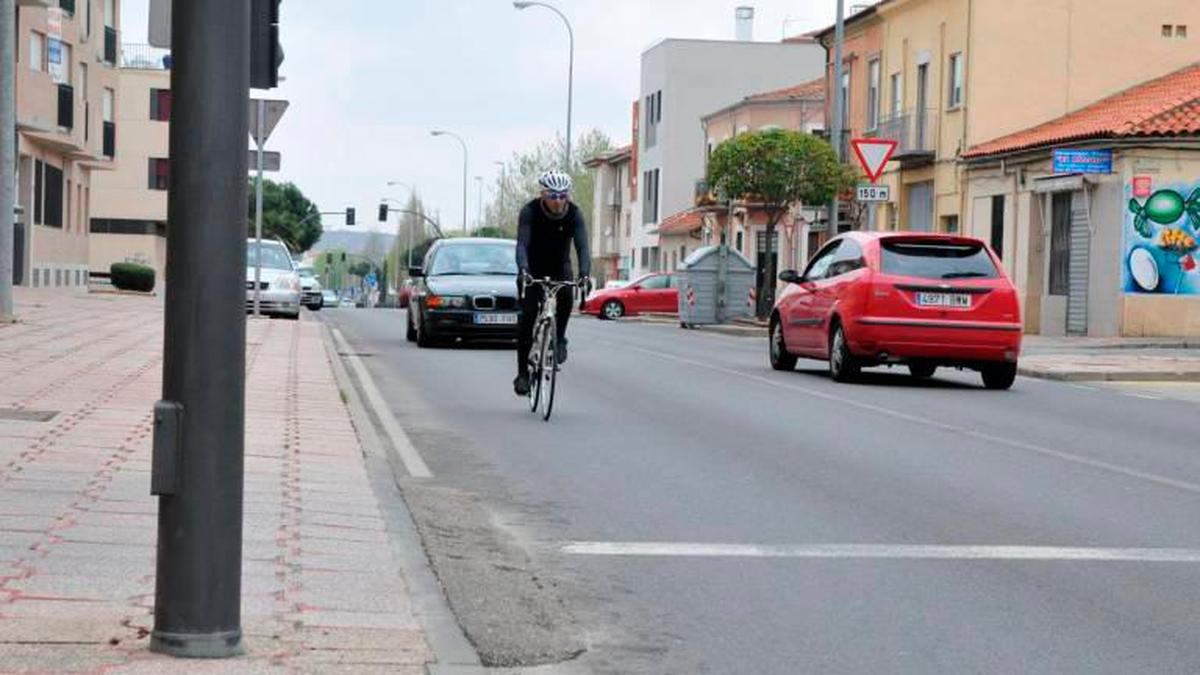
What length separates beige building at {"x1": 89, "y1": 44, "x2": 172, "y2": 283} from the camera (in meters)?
86.8

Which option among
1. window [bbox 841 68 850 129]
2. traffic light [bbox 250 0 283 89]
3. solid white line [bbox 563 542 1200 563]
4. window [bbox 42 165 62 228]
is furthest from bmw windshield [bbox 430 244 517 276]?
window [bbox 42 165 62 228]

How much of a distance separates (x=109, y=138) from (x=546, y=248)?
54.4m

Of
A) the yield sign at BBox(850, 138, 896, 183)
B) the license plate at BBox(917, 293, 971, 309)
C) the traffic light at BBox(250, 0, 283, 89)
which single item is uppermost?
the yield sign at BBox(850, 138, 896, 183)

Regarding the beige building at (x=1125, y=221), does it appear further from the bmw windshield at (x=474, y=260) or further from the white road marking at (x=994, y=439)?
the white road marking at (x=994, y=439)

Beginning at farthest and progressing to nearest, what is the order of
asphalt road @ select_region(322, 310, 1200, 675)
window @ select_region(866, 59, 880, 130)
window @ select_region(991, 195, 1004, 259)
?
window @ select_region(866, 59, 880, 130)
window @ select_region(991, 195, 1004, 259)
asphalt road @ select_region(322, 310, 1200, 675)

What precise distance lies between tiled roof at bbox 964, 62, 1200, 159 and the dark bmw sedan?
14.0 meters

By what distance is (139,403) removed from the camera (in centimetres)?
1352

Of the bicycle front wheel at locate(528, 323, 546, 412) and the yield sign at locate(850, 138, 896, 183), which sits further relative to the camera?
the yield sign at locate(850, 138, 896, 183)

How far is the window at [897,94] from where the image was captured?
47.9 meters

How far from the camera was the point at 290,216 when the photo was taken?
146875 mm

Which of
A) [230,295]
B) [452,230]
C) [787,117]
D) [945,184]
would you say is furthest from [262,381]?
[452,230]

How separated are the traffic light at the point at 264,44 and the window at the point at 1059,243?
110 ft

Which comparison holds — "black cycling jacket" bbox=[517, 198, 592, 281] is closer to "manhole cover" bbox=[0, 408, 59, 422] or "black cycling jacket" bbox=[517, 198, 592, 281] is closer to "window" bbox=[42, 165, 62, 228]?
"manhole cover" bbox=[0, 408, 59, 422]

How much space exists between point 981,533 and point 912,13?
130ft
